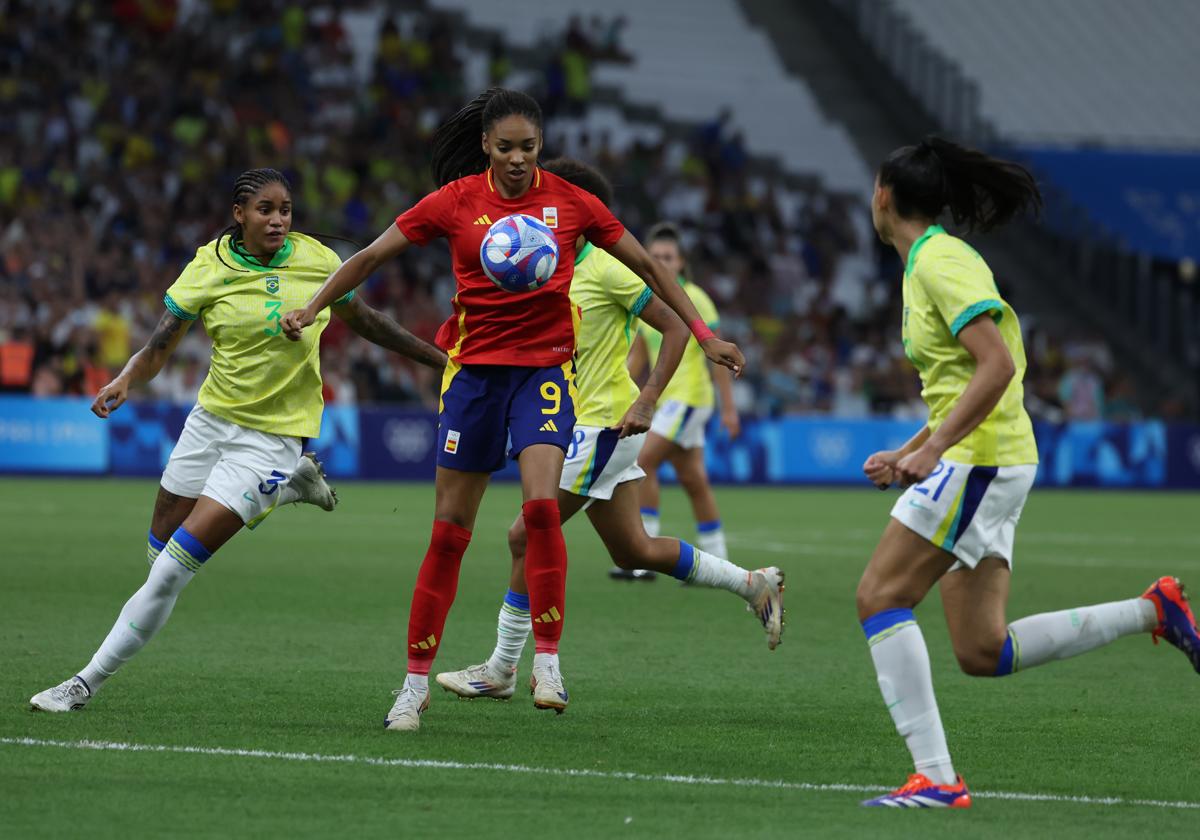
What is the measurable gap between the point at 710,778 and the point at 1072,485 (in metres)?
23.2

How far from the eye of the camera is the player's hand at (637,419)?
7.87m

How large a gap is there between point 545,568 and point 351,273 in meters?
1.44

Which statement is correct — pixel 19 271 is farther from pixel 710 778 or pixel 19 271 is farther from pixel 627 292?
pixel 710 778

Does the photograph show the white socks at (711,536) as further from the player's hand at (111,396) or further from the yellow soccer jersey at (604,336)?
the player's hand at (111,396)

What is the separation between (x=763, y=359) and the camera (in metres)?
29.8

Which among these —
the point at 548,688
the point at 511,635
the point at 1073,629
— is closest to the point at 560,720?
the point at 548,688

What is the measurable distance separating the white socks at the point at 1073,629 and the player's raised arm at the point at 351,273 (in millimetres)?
2687

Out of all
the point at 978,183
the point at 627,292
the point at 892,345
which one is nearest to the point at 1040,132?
the point at 892,345

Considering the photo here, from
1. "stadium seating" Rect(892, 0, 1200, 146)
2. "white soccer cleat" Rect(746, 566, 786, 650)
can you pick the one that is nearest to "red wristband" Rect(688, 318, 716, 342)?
"white soccer cleat" Rect(746, 566, 786, 650)

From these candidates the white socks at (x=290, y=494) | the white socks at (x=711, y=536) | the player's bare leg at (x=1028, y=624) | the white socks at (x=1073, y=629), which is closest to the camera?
the player's bare leg at (x=1028, y=624)

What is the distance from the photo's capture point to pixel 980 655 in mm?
6223

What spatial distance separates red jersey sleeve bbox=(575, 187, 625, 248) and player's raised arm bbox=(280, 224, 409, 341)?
76 centimetres

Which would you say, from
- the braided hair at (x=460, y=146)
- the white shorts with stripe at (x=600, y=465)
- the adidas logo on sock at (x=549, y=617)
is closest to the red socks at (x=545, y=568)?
the adidas logo on sock at (x=549, y=617)

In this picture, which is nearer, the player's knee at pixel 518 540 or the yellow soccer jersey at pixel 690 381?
the player's knee at pixel 518 540
